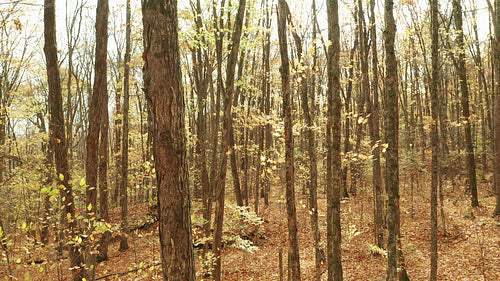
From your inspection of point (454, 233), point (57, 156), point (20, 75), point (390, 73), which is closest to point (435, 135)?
point (390, 73)

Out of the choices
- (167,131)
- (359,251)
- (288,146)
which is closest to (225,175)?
(288,146)

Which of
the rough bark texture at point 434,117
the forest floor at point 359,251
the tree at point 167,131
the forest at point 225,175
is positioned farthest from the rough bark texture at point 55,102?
the rough bark texture at point 434,117

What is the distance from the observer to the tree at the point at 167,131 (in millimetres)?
3010

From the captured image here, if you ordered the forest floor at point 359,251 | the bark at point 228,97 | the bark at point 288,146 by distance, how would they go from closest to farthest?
the bark at point 228,97, the bark at point 288,146, the forest floor at point 359,251

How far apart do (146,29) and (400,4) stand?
13499mm

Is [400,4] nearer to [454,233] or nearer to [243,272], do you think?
[454,233]

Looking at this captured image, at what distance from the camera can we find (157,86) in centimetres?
301

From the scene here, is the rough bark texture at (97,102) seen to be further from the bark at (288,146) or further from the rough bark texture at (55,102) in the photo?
the bark at (288,146)

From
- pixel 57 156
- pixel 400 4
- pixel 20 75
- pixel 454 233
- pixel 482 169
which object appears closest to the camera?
pixel 57 156

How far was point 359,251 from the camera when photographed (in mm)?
12000

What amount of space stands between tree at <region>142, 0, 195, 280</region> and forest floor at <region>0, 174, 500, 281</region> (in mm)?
4970

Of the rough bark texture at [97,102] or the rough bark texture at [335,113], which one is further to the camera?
the rough bark texture at [97,102]

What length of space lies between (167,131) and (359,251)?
11308 mm

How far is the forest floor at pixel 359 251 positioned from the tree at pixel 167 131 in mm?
4970
